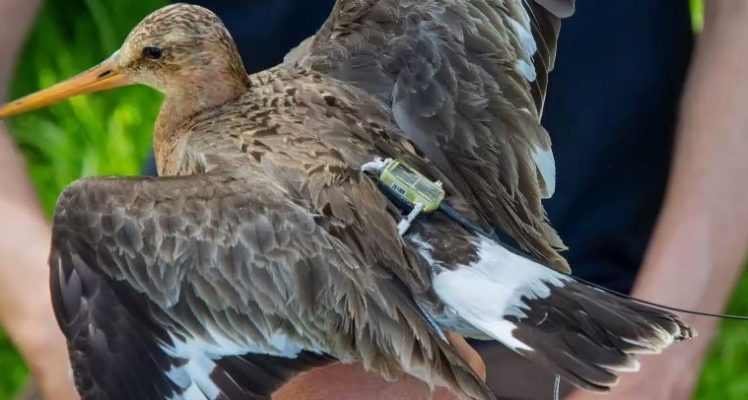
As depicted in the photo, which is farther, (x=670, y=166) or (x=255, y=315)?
(x=670, y=166)

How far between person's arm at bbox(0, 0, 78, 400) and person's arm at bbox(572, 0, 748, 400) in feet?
2.46

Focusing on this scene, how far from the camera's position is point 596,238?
215 centimetres

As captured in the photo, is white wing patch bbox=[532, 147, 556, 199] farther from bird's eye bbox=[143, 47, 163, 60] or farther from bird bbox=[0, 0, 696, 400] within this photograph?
bird's eye bbox=[143, 47, 163, 60]

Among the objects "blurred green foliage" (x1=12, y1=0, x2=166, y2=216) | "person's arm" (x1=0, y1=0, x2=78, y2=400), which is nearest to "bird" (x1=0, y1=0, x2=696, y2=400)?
"person's arm" (x1=0, y1=0, x2=78, y2=400)

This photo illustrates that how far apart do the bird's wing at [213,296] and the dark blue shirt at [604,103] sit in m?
0.66

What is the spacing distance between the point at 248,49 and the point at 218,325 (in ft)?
2.42

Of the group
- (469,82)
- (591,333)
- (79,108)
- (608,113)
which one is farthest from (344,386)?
(79,108)

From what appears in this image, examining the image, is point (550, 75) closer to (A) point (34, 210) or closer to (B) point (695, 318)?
(B) point (695, 318)

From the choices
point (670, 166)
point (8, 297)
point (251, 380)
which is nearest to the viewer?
point (251, 380)

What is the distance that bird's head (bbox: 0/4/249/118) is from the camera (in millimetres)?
1818

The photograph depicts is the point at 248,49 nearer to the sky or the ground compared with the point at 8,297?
nearer to the sky

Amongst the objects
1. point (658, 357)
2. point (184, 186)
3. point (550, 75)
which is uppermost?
point (184, 186)

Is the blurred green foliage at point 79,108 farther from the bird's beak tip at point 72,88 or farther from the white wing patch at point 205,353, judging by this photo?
the white wing patch at point 205,353

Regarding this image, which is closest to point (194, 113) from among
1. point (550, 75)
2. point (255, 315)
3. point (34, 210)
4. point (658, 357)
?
point (34, 210)
